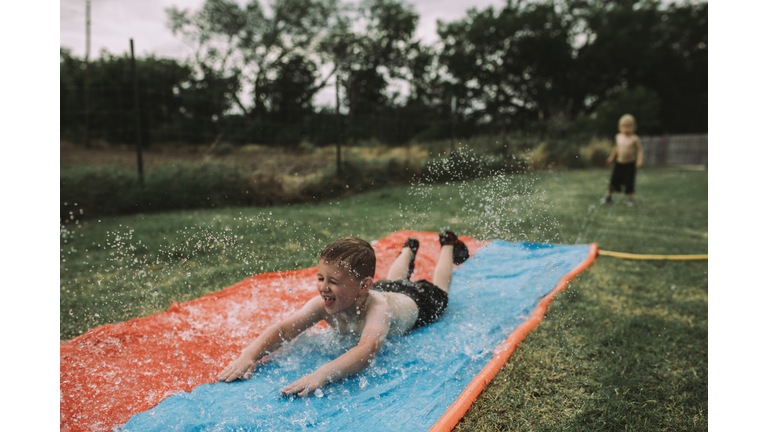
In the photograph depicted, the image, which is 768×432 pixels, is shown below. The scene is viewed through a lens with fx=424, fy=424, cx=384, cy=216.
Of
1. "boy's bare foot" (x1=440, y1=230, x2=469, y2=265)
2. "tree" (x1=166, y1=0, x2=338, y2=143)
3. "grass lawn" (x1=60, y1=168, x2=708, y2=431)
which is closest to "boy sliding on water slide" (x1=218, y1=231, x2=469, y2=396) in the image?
"grass lawn" (x1=60, y1=168, x2=708, y2=431)

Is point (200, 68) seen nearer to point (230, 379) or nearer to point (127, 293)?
point (127, 293)

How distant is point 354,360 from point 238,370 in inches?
24.5

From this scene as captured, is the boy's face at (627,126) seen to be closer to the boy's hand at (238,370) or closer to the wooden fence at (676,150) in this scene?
the boy's hand at (238,370)

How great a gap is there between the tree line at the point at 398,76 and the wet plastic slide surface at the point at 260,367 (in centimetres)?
470

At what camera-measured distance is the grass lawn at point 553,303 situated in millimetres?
2164

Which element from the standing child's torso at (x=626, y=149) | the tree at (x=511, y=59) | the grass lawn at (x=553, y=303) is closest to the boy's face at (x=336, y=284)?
the grass lawn at (x=553, y=303)

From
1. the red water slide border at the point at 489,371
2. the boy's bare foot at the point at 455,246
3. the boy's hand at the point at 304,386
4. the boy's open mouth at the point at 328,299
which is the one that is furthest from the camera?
the boy's bare foot at the point at 455,246

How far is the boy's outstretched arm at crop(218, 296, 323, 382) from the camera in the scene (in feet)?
7.38

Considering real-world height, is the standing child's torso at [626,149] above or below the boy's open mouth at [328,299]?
above

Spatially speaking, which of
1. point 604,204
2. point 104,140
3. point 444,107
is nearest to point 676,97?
point 444,107

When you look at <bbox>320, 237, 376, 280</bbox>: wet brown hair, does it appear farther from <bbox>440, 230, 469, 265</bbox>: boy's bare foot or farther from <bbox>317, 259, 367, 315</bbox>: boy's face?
<bbox>440, 230, 469, 265</bbox>: boy's bare foot

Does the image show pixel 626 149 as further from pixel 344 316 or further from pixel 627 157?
pixel 344 316

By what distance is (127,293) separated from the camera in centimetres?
339

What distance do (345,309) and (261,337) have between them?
0.50 m
